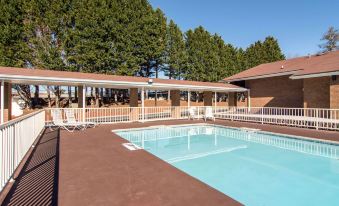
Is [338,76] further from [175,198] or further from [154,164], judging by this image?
[175,198]

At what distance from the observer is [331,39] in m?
47.0

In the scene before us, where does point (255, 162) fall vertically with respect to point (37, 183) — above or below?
below

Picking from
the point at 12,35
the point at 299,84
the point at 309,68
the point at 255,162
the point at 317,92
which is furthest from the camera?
the point at 12,35

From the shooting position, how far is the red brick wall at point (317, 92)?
44.7 ft

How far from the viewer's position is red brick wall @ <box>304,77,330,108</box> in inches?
536

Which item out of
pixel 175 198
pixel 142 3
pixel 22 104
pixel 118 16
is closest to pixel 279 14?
pixel 142 3

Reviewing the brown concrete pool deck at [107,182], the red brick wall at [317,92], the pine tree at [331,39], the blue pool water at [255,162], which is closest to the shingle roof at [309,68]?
the red brick wall at [317,92]

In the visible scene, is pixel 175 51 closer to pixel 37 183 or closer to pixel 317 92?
pixel 317 92

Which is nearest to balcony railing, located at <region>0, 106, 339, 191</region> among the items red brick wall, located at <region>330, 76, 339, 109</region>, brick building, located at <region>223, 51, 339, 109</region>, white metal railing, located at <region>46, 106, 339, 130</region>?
white metal railing, located at <region>46, 106, 339, 130</region>

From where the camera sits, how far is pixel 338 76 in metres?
12.4

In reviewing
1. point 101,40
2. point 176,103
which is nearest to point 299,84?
point 176,103

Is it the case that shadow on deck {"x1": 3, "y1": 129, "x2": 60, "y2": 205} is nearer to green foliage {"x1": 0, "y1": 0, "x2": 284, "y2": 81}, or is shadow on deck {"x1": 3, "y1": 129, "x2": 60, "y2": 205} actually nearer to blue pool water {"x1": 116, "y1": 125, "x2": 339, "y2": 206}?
blue pool water {"x1": 116, "y1": 125, "x2": 339, "y2": 206}

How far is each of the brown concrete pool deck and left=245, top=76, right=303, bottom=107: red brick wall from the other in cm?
1497

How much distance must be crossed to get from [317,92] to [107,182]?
14.5 m
